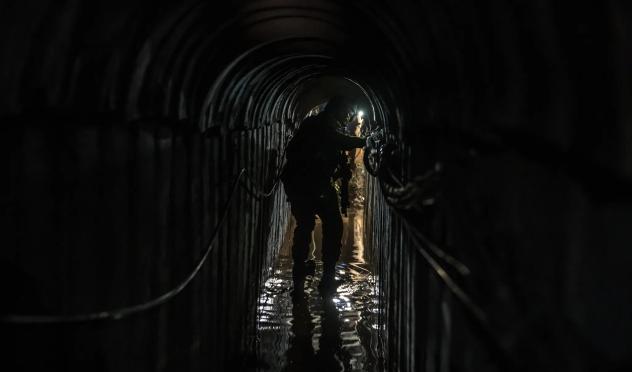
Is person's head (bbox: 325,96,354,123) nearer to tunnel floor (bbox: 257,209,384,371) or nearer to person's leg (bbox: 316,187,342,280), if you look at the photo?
person's leg (bbox: 316,187,342,280)

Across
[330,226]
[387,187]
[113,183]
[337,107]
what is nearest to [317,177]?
[330,226]

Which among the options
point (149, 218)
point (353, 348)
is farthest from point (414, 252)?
point (353, 348)

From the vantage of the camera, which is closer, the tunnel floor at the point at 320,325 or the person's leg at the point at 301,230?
the tunnel floor at the point at 320,325

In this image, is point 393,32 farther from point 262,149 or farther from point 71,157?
point 262,149

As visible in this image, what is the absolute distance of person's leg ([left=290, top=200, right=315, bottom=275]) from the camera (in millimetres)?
8805

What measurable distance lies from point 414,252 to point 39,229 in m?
2.61

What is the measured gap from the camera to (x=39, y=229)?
2900mm

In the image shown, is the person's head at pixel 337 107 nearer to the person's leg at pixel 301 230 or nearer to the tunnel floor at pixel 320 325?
the person's leg at pixel 301 230

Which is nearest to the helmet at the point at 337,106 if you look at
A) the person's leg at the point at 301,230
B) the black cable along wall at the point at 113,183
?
the person's leg at the point at 301,230

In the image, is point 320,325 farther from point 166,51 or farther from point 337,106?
point 166,51

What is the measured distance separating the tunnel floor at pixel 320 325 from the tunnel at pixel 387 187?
110cm

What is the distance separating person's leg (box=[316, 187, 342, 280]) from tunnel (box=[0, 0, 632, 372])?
3005 mm

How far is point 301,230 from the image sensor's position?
29.1 feet

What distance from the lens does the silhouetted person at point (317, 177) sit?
340 inches
